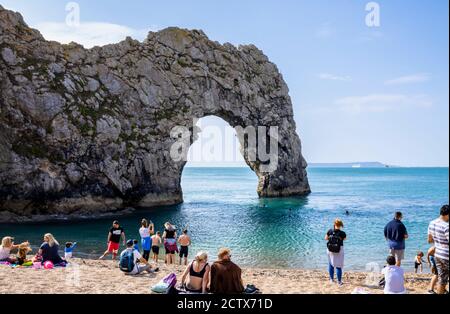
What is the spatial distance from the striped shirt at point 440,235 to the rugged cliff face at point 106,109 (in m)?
43.4

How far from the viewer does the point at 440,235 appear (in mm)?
9992

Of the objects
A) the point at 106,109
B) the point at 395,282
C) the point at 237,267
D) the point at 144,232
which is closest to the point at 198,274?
the point at 237,267

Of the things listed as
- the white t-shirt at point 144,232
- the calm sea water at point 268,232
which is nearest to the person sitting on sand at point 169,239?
the white t-shirt at point 144,232

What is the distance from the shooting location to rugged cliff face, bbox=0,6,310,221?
146ft

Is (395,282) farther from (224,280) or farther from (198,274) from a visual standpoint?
(198,274)

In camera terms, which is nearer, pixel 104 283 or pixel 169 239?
pixel 104 283

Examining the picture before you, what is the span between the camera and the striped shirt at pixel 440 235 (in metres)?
9.88

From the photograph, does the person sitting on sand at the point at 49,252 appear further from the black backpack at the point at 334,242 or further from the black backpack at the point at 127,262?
the black backpack at the point at 334,242

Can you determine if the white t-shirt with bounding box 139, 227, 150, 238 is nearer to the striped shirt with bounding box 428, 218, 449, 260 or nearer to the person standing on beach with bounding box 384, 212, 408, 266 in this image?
the person standing on beach with bounding box 384, 212, 408, 266

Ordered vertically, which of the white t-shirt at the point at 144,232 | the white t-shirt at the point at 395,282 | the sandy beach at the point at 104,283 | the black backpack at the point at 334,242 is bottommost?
the sandy beach at the point at 104,283

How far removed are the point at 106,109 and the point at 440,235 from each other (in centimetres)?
4803

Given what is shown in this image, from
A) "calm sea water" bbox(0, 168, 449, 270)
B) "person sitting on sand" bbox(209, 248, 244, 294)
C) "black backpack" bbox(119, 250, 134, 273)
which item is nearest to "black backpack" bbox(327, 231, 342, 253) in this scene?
"person sitting on sand" bbox(209, 248, 244, 294)
